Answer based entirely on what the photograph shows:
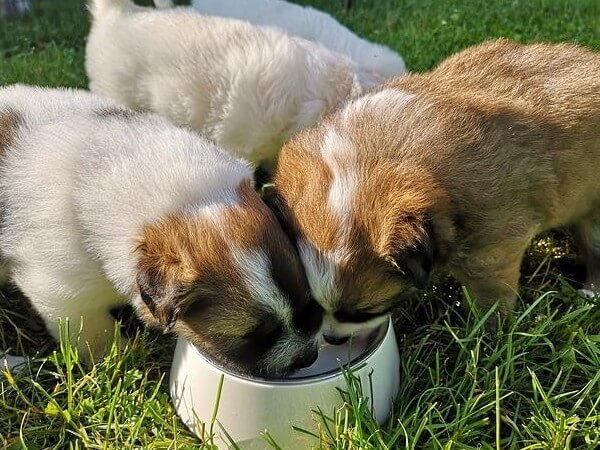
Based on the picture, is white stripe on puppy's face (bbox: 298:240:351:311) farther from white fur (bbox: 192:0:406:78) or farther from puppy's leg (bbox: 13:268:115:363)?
white fur (bbox: 192:0:406:78)

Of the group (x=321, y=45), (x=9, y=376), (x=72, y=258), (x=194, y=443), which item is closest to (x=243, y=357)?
(x=194, y=443)

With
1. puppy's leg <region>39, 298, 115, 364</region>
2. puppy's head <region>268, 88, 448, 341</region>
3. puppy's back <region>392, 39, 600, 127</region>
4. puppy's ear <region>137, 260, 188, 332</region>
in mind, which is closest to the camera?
puppy's ear <region>137, 260, 188, 332</region>

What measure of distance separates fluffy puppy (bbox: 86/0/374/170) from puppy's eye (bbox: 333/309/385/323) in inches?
82.8

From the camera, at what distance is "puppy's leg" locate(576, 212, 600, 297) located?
14.6ft

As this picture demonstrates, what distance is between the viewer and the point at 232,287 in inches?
124

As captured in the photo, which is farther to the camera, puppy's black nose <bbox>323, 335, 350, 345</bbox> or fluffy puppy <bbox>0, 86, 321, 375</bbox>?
puppy's black nose <bbox>323, 335, 350, 345</bbox>

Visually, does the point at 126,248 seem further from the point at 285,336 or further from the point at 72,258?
the point at 285,336

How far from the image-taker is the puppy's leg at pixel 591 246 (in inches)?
176

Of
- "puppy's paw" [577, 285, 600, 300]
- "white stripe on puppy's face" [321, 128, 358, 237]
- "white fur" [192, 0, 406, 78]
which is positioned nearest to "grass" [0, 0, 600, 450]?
"puppy's paw" [577, 285, 600, 300]

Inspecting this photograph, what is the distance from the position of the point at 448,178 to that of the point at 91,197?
1660 millimetres

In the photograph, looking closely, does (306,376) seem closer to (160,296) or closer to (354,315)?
(354,315)

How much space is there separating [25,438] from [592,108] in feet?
10.7

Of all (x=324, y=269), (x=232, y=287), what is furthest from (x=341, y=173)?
(x=232, y=287)

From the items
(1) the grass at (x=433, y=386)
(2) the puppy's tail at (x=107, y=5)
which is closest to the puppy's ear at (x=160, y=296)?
(1) the grass at (x=433, y=386)
